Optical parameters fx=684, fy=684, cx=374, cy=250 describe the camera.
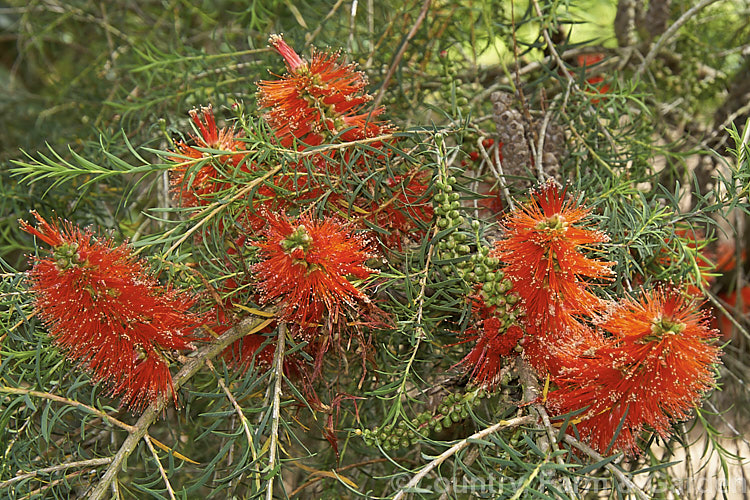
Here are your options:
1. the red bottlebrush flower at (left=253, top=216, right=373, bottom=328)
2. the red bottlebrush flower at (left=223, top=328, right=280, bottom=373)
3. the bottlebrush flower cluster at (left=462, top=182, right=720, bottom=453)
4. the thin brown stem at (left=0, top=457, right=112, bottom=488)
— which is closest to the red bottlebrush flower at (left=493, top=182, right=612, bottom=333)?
the bottlebrush flower cluster at (left=462, top=182, right=720, bottom=453)

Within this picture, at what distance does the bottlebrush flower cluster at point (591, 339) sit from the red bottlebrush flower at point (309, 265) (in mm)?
109

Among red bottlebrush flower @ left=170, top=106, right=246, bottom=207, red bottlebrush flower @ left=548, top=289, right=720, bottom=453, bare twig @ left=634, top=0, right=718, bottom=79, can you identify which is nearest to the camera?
red bottlebrush flower @ left=548, top=289, right=720, bottom=453

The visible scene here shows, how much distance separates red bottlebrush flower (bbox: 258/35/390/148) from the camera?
0.55m

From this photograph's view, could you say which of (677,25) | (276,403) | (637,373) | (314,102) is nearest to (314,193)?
(314,102)

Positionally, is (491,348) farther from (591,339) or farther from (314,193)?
(314,193)

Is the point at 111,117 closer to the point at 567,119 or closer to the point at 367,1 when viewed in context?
the point at 367,1

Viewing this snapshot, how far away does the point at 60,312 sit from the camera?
0.49 metres

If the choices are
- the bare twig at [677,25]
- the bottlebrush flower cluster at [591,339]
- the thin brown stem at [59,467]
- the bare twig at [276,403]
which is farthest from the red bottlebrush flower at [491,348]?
the bare twig at [677,25]

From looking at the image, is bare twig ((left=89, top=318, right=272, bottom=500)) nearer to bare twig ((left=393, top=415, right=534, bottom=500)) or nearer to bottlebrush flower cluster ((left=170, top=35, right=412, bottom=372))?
bottlebrush flower cluster ((left=170, top=35, right=412, bottom=372))

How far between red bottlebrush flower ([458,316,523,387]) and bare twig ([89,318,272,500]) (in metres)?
0.17

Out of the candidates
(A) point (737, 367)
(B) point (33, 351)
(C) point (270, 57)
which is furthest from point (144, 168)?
(A) point (737, 367)

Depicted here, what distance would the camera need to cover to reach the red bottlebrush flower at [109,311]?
1.55 ft

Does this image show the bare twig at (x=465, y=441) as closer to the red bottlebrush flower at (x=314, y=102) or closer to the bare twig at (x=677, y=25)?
the red bottlebrush flower at (x=314, y=102)

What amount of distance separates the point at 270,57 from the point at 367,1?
0.23 metres
